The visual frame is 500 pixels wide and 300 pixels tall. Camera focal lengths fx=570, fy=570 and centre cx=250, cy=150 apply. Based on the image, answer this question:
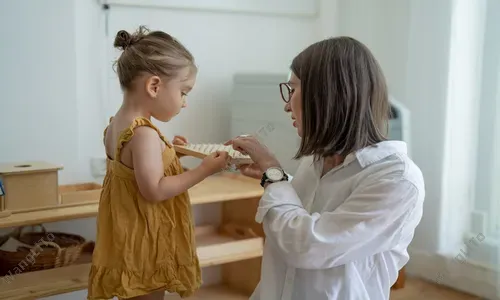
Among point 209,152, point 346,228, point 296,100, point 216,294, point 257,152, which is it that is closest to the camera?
point 346,228

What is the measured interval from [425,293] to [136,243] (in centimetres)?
159

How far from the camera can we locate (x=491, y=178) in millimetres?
2371

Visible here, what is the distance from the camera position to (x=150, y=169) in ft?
4.49

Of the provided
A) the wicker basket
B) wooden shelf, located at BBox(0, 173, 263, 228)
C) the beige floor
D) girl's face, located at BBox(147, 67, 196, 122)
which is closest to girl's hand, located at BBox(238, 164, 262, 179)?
girl's face, located at BBox(147, 67, 196, 122)

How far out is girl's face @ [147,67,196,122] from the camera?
1.44 m

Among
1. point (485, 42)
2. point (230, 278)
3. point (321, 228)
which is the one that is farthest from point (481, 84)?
point (321, 228)

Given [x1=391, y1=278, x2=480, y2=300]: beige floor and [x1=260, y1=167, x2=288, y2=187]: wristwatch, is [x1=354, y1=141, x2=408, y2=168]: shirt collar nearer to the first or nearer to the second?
[x1=260, y1=167, x2=288, y2=187]: wristwatch

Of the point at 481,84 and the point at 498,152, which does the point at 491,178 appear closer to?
the point at 498,152

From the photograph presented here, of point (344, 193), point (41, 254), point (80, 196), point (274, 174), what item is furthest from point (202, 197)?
point (344, 193)

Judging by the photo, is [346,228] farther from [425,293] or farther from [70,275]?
[425,293]

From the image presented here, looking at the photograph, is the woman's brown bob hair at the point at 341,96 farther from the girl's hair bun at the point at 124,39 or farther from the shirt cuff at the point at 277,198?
the girl's hair bun at the point at 124,39

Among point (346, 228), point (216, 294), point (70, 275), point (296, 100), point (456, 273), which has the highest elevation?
point (296, 100)

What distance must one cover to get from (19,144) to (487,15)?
1.89 metres

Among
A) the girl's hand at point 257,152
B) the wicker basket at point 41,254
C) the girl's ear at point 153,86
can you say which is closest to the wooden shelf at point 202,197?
the wicker basket at point 41,254
